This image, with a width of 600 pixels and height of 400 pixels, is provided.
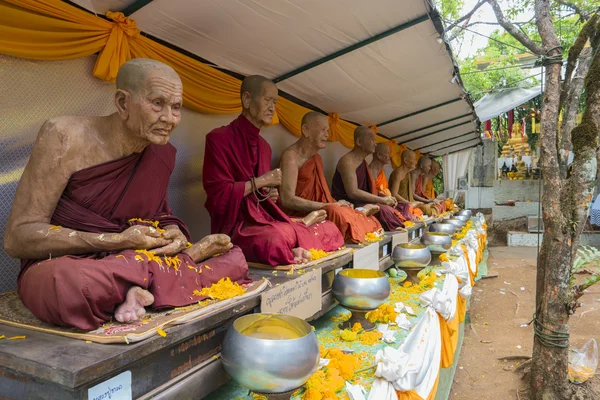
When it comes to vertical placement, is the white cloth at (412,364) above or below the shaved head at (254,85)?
below

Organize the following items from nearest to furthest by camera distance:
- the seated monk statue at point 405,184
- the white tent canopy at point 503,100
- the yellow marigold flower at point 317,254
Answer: the yellow marigold flower at point 317,254, the seated monk statue at point 405,184, the white tent canopy at point 503,100

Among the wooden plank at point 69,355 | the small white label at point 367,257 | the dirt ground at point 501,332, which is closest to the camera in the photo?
the wooden plank at point 69,355

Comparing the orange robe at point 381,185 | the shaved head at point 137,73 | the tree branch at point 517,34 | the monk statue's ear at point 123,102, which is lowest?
the orange robe at point 381,185

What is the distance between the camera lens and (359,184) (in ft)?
17.6

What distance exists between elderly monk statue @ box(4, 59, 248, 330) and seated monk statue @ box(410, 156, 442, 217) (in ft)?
22.3

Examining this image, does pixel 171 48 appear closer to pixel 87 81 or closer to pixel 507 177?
pixel 87 81

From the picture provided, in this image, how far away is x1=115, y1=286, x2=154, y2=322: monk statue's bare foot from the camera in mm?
1557

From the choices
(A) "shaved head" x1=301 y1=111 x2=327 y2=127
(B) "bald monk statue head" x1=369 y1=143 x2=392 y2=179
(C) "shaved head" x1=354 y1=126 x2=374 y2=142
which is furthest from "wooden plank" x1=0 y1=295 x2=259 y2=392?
(B) "bald monk statue head" x1=369 y1=143 x2=392 y2=179

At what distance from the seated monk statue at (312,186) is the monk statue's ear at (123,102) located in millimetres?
2048

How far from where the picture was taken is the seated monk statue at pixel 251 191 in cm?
277

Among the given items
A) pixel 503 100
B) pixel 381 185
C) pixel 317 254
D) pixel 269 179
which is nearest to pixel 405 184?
pixel 381 185

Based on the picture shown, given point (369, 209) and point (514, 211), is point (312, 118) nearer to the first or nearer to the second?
point (369, 209)

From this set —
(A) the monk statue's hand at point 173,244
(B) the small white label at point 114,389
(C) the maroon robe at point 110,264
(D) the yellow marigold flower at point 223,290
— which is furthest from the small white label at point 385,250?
(B) the small white label at point 114,389

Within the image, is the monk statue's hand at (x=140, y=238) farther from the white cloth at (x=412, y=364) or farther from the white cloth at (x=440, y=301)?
the white cloth at (x=440, y=301)
